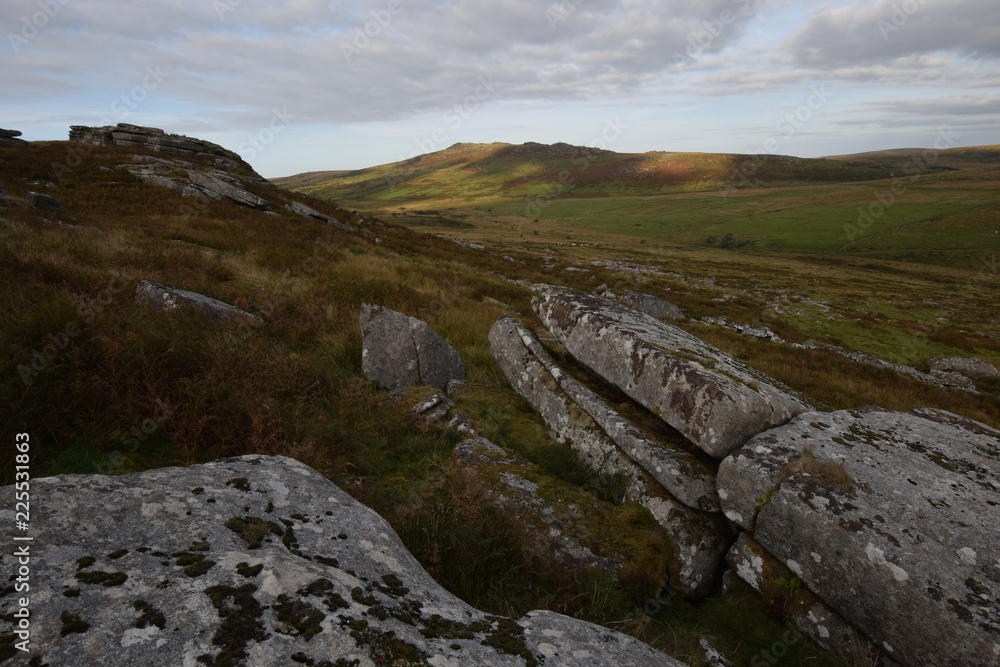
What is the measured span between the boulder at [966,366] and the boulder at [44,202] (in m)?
36.6

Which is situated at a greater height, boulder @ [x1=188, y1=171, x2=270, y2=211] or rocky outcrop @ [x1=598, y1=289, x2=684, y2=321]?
boulder @ [x1=188, y1=171, x2=270, y2=211]

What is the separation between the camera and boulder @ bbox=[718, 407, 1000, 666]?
3916 millimetres

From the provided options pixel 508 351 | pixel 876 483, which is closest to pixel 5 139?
pixel 508 351

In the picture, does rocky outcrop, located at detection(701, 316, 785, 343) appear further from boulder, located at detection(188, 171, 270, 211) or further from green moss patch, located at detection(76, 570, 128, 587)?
boulder, located at detection(188, 171, 270, 211)

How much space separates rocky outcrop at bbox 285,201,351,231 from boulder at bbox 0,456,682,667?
27689 millimetres

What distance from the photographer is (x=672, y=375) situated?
6500 mm

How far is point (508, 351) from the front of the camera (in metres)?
9.16

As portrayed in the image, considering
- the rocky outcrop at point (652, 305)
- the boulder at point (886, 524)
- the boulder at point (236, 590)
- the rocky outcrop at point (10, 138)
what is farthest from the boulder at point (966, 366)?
the rocky outcrop at point (10, 138)

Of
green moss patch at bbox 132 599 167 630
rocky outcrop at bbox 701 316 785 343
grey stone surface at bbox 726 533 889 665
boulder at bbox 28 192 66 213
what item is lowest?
rocky outcrop at bbox 701 316 785 343

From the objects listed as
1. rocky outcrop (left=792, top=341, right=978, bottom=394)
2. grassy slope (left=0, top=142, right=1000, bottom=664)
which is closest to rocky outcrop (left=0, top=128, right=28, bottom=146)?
grassy slope (left=0, top=142, right=1000, bottom=664)

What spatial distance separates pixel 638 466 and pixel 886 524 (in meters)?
2.67

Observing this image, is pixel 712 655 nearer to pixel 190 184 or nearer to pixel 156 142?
pixel 190 184

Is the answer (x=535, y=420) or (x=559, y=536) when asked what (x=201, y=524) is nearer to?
(x=559, y=536)

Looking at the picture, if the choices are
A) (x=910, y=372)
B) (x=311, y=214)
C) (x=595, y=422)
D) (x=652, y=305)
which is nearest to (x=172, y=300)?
(x=595, y=422)
